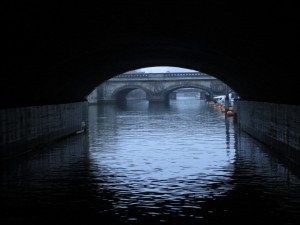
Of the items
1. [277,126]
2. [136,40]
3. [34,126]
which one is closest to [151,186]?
[136,40]

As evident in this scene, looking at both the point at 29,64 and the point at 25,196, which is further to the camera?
the point at 29,64

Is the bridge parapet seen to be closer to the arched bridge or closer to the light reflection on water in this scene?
the arched bridge

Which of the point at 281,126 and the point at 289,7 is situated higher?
the point at 289,7

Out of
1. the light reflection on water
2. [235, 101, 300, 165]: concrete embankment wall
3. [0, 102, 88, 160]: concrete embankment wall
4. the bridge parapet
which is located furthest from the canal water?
the bridge parapet

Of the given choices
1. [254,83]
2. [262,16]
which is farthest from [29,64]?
[254,83]

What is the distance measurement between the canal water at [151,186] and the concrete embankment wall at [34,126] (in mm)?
1113

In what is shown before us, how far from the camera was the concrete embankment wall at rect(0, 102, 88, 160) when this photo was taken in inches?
1186

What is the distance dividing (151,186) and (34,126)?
58.3 ft

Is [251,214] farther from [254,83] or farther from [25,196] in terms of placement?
[254,83]

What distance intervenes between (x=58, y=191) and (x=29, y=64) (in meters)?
11.2

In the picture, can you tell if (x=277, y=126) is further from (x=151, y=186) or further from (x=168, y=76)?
(x=168, y=76)

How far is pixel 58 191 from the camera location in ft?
66.5

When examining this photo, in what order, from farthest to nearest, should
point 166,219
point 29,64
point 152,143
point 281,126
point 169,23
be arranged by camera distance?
1. point 152,143
2. point 281,126
3. point 29,64
4. point 169,23
5. point 166,219

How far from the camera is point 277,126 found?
109ft
